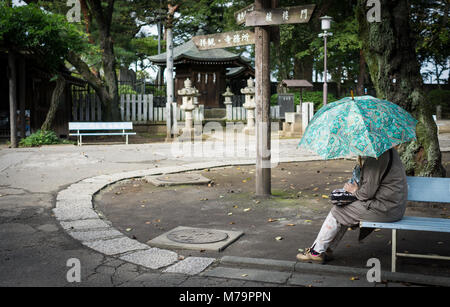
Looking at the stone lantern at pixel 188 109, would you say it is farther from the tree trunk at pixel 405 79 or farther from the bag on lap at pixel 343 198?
the bag on lap at pixel 343 198

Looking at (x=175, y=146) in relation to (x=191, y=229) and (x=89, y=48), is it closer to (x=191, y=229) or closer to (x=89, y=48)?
(x=89, y=48)

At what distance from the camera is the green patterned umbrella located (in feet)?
12.8

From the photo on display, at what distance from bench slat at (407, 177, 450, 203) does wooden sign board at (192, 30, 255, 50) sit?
4.01 meters

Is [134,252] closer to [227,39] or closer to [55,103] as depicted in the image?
[227,39]

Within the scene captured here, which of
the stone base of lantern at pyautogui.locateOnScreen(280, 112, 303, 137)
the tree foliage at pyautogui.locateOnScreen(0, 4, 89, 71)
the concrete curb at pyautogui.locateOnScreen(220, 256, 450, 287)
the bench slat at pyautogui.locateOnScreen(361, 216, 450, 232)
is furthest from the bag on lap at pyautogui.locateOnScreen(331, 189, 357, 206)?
the stone base of lantern at pyautogui.locateOnScreen(280, 112, 303, 137)

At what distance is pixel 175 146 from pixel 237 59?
49.2 feet

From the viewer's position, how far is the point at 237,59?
2967 cm

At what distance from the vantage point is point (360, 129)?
398 cm

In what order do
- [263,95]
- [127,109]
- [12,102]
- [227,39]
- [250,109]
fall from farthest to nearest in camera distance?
[250,109]
[127,109]
[12,102]
[227,39]
[263,95]

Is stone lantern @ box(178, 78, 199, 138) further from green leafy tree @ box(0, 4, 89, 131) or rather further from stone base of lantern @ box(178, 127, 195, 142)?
green leafy tree @ box(0, 4, 89, 131)

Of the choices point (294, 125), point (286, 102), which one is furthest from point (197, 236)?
point (286, 102)

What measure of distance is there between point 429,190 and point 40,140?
47.4 ft

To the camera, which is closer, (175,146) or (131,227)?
(131,227)

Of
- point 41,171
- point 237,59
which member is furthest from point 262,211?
point 237,59
